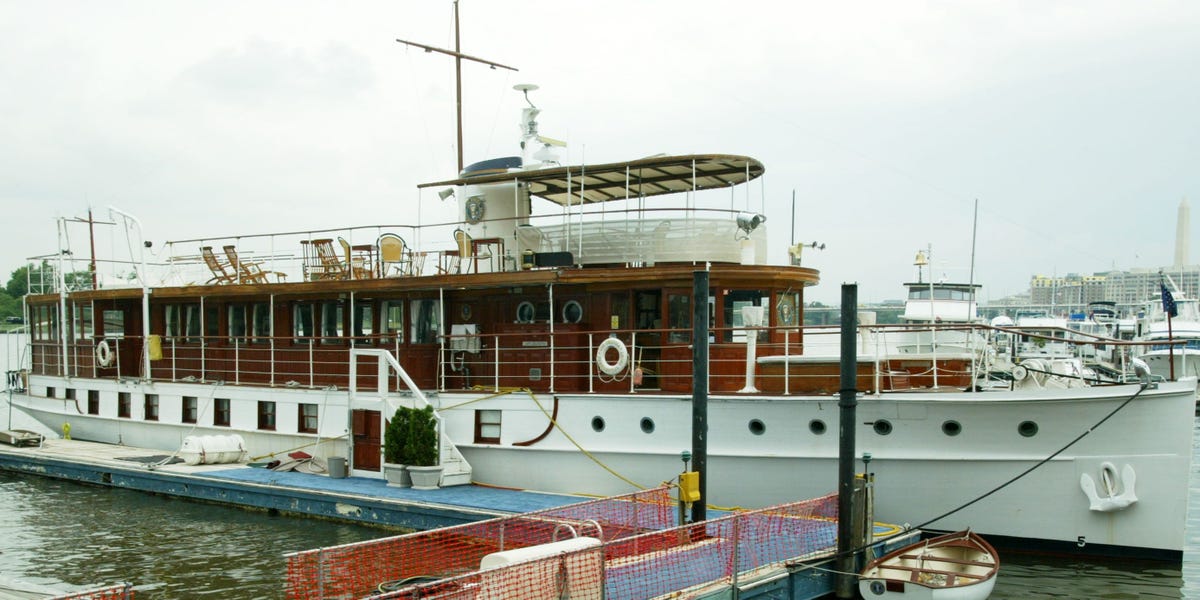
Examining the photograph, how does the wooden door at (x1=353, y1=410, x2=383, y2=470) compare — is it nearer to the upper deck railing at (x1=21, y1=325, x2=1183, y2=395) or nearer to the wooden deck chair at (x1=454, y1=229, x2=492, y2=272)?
the upper deck railing at (x1=21, y1=325, x2=1183, y2=395)

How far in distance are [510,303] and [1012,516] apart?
894 cm

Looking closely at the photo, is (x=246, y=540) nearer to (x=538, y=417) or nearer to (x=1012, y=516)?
(x=538, y=417)

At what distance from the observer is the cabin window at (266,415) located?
781 inches

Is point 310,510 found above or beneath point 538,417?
beneath

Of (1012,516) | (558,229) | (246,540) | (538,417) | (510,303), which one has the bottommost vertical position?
(246,540)

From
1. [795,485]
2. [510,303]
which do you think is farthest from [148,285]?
[795,485]

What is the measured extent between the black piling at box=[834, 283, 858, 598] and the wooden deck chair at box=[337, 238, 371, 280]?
36.2ft

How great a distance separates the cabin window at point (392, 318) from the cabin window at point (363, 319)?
0.26 metres

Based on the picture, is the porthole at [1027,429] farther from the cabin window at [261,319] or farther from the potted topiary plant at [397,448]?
the cabin window at [261,319]

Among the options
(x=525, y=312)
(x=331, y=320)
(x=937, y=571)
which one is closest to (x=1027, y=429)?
(x=937, y=571)

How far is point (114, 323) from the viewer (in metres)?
24.2

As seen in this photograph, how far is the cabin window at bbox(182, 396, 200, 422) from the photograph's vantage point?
2139cm

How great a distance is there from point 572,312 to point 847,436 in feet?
21.7

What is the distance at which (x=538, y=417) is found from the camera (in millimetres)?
15852
